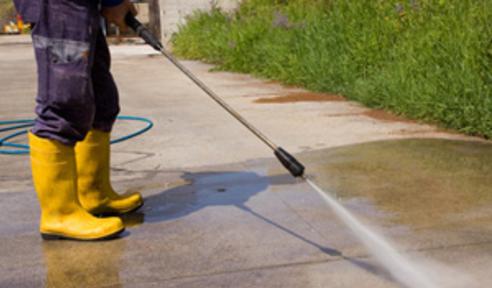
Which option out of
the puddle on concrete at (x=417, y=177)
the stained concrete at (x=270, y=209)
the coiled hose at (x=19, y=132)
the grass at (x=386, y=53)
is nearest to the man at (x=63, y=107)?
the stained concrete at (x=270, y=209)

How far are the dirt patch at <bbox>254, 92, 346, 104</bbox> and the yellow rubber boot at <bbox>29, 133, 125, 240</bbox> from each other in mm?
4144

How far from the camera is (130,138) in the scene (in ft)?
18.7

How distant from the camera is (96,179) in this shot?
3721 millimetres

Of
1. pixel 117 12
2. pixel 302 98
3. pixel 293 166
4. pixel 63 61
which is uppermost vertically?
pixel 117 12

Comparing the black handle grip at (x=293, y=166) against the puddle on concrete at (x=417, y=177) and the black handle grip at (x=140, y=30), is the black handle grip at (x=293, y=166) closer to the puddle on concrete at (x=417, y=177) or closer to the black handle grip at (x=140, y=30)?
the puddle on concrete at (x=417, y=177)

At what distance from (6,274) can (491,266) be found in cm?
197

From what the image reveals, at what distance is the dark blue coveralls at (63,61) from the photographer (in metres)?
3.22

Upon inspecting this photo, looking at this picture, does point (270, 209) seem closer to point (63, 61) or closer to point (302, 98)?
point (63, 61)

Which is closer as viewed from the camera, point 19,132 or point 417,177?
point 417,177

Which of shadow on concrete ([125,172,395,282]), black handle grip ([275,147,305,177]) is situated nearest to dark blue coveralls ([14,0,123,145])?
shadow on concrete ([125,172,395,282])

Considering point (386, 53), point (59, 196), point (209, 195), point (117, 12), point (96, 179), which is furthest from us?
point (386, 53)

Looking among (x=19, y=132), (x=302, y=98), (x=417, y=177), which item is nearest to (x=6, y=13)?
(x=302, y=98)

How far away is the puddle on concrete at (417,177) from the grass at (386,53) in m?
0.61

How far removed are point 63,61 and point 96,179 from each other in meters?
0.74
